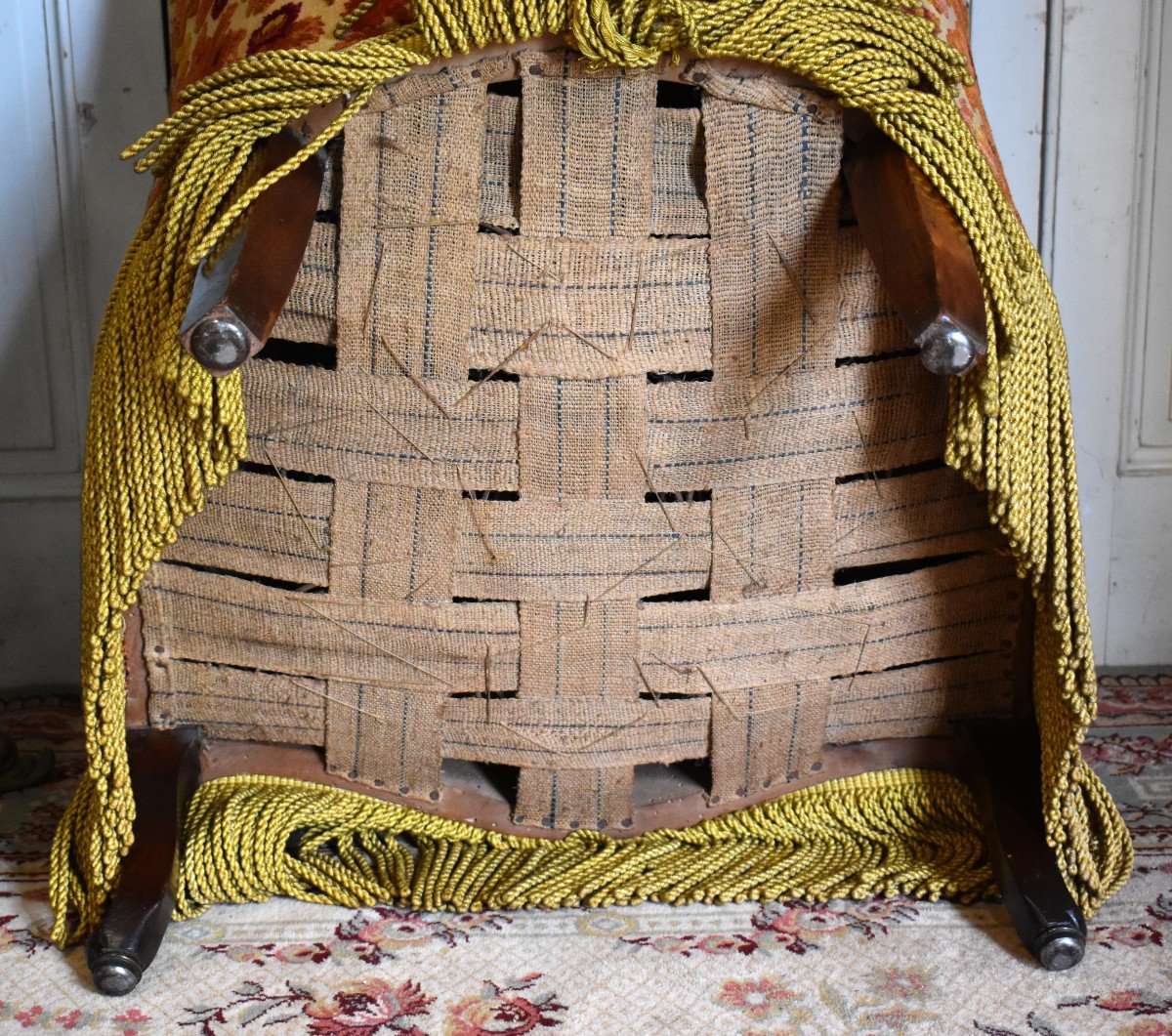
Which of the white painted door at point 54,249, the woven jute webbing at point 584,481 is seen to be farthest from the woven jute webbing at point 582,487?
the white painted door at point 54,249

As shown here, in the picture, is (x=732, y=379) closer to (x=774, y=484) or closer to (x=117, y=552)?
(x=774, y=484)

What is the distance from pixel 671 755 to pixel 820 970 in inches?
7.5

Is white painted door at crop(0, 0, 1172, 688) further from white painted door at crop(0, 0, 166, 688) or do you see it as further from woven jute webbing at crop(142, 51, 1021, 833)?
woven jute webbing at crop(142, 51, 1021, 833)

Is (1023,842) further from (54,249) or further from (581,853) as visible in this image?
(54,249)

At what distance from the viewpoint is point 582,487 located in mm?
972

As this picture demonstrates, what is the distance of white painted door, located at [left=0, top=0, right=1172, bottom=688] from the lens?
1347 millimetres

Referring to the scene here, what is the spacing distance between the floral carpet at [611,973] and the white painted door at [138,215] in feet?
1.62

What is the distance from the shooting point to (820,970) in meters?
0.94

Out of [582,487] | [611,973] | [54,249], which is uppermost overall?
[54,249]

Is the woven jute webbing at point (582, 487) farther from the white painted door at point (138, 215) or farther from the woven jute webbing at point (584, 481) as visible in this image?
the white painted door at point (138, 215)

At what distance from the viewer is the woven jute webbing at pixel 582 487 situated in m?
0.89

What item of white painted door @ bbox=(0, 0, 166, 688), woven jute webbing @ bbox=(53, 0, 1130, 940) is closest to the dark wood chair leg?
woven jute webbing @ bbox=(53, 0, 1130, 940)

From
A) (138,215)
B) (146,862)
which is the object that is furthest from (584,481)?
(138,215)

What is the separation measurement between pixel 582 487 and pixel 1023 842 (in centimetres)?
41
